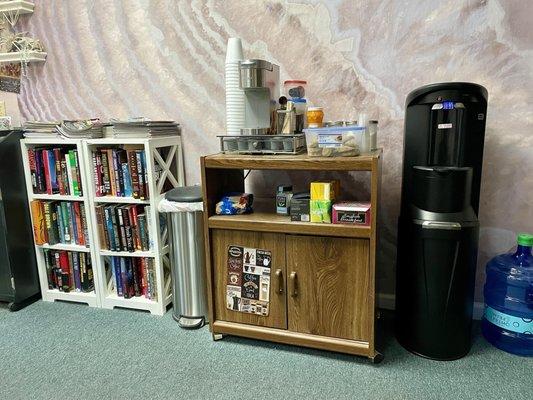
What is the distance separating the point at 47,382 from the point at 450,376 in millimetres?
1595

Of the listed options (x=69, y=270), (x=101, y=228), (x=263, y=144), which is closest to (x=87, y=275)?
(x=69, y=270)

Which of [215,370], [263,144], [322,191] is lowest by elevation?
[215,370]

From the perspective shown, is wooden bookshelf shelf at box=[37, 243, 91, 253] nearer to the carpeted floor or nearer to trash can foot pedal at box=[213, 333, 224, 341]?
the carpeted floor

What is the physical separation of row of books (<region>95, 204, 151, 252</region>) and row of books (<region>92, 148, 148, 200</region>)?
0.27 ft

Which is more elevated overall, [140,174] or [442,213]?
[140,174]

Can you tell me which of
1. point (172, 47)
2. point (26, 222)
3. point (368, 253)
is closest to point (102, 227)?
point (26, 222)

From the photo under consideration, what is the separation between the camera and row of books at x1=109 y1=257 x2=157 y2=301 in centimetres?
222

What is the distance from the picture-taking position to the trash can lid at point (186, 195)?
6.36 ft

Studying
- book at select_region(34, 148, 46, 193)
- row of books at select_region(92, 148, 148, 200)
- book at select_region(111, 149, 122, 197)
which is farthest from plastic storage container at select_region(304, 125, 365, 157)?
book at select_region(34, 148, 46, 193)

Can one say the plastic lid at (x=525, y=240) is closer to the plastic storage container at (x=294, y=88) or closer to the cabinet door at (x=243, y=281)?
the cabinet door at (x=243, y=281)

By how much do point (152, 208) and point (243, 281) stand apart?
0.64m

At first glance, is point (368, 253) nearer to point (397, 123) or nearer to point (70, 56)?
point (397, 123)

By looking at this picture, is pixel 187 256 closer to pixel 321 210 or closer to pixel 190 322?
pixel 190 322

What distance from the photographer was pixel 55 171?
7.36 feet
